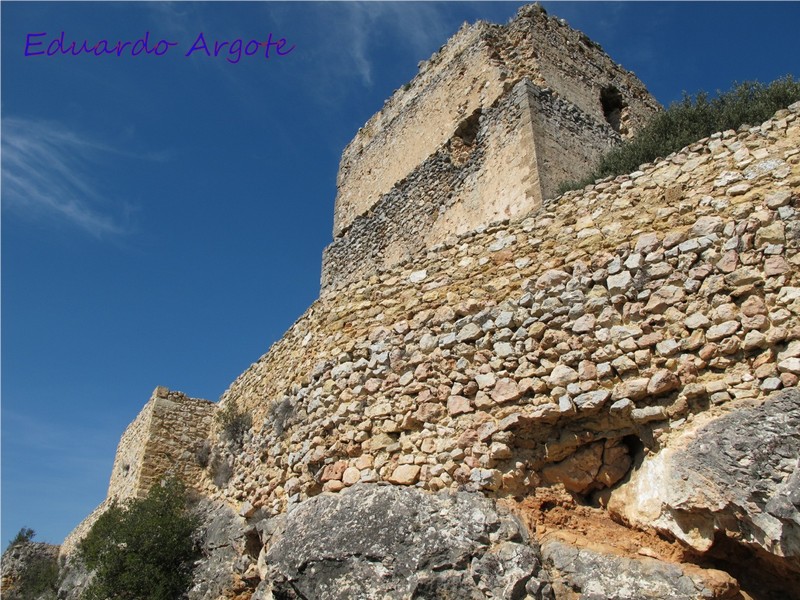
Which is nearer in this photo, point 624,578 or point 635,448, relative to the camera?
point 624,578

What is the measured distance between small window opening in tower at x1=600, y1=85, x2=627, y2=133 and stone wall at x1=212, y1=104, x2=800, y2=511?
255 inches

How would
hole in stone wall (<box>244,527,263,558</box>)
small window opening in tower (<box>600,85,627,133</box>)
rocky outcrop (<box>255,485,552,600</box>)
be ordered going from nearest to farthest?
1. rocky outcrop (<box>255,485,552,600</box>)
2. hole in stone wall (<box>244,527,263,558</box>)
3. small window opening in tower (<box>600,85,627,133</box>)

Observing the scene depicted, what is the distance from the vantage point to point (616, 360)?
Result: 5484 mm

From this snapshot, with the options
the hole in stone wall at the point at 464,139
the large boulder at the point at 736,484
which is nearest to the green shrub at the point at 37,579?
the hole in stone wall at the point at 464,139

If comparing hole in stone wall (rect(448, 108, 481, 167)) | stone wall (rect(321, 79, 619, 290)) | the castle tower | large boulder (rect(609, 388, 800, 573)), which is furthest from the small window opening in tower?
large boulder (rect(609, 388, 800, 573))

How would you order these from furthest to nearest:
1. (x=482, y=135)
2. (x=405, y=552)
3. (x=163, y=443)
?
(x=482, y=135) → (x=163, y=443) → (x=405, y=552)

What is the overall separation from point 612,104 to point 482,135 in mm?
2935

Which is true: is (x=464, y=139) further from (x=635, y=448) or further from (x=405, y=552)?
(x=405, y=552)

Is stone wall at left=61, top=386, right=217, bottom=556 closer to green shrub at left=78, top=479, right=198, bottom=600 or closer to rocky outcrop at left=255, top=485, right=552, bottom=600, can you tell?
green shrub at left=78, top=479, right=198, bottom=600

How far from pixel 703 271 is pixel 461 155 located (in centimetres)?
665

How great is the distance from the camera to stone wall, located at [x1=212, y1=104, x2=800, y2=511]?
5.19 meters

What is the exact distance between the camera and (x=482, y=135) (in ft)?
36.8

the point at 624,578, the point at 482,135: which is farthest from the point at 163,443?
the point at 624,578

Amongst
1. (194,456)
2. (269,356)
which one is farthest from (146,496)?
(269,356)
